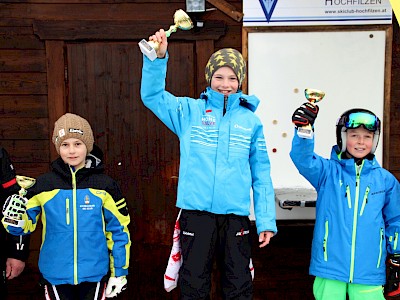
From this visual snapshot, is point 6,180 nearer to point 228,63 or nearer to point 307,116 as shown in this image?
point 228,63

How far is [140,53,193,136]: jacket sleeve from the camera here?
3.30m

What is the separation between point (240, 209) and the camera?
3.45m

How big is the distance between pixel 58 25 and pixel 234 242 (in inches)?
90.3

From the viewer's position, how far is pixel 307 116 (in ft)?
11.2

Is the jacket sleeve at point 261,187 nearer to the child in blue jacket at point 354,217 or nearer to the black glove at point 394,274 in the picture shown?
the child in blue jacket at point 354,217

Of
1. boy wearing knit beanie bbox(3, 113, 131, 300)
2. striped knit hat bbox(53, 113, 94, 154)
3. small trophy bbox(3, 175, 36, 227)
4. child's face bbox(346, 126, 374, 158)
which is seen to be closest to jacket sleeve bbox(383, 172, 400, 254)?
child's face bbox(346, 126, 374, 158)

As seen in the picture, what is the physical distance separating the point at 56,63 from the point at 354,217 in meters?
2.59

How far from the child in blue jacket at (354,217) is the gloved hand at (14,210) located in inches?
67.2

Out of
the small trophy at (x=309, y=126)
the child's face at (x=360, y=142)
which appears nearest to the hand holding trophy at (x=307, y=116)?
the small trophy at (x=309, y=126)

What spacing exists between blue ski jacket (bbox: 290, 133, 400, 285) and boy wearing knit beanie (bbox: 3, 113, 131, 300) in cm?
123

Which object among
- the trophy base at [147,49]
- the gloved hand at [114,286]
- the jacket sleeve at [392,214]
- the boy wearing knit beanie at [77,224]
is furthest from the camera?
the jacket sleeve at [392,214]

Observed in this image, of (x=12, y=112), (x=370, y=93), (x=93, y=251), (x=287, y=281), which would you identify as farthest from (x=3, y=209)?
(x=370, y=93)

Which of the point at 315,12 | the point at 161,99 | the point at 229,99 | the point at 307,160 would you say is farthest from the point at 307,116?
the point at 315,12

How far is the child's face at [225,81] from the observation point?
353 cm
